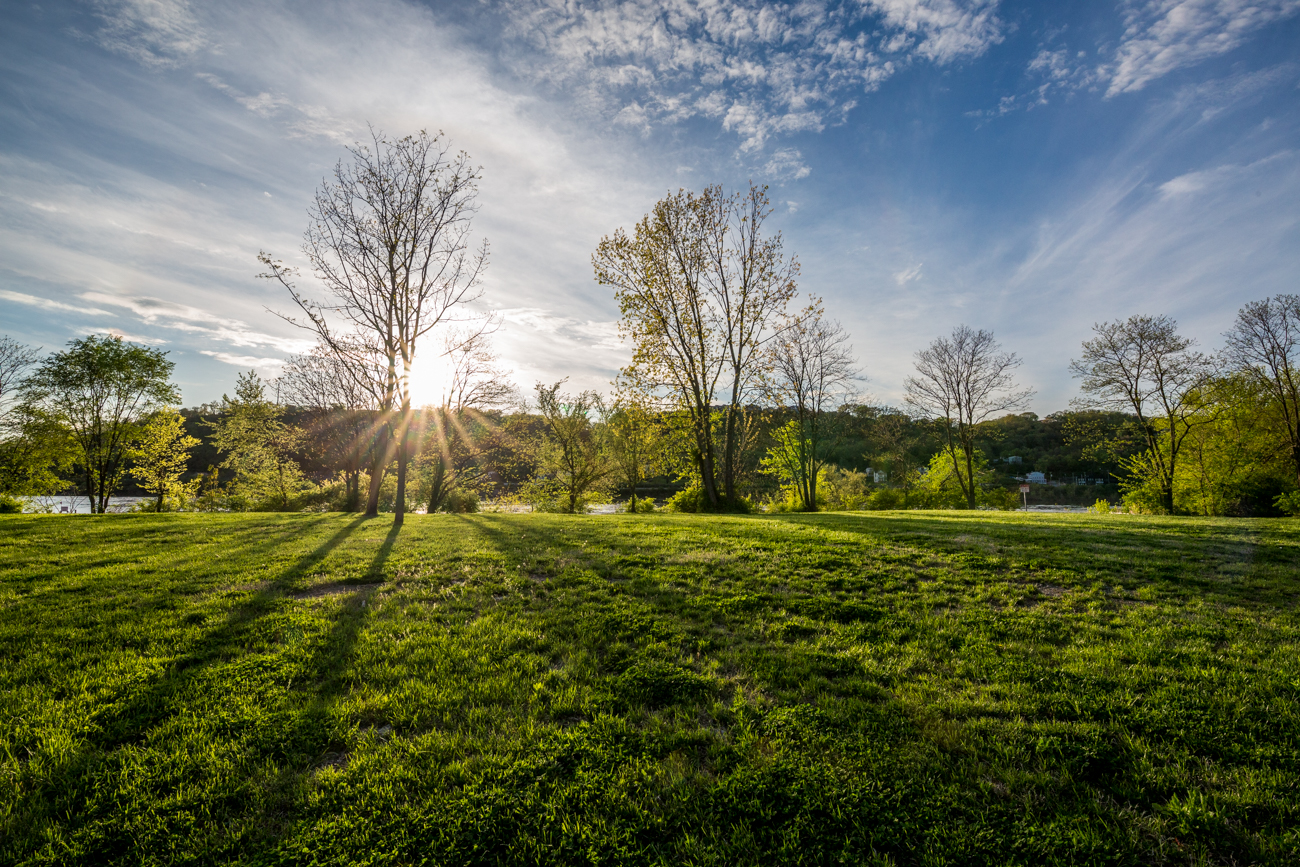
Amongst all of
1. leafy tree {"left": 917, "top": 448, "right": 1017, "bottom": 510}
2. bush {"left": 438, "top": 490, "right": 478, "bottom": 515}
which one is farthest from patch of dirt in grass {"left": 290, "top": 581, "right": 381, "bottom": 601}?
leafy tree {"left": 917, "top": 448, "right": 1017, "bottom": 510}

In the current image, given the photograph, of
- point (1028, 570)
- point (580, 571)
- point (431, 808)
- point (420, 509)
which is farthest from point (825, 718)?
point (420, 509)

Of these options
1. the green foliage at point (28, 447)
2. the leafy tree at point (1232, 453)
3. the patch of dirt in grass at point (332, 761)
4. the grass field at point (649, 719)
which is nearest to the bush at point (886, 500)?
the leafy tree at point (1232, 453)

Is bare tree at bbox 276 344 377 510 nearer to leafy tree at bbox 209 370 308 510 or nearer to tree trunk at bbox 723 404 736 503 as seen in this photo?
leafy tree at bbox 209 370 308 510

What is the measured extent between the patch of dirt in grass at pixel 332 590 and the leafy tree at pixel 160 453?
32956 mm

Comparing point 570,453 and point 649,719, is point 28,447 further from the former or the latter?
point 649,719

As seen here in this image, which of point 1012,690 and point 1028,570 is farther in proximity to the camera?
point 1028,570

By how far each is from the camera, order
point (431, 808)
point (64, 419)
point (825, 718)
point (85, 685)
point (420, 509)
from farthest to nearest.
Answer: point (420, 509) < point (64, 419) < point (85, 685) < point (825, 718) < point (431, 808)

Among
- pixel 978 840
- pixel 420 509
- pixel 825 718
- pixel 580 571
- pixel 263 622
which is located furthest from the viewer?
pixel 420 509

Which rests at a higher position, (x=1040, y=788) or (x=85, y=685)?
(x=85, y=685)

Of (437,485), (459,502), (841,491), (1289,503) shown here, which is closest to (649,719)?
(437,485)

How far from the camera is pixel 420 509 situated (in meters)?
32.1

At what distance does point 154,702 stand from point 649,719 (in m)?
3.73

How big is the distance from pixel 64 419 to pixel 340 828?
40005 millimetres

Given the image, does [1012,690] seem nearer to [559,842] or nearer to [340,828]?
[559,842]
